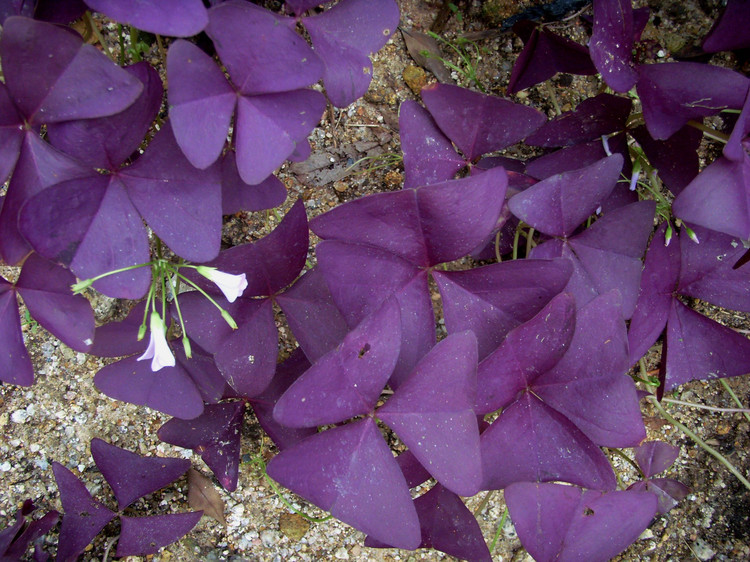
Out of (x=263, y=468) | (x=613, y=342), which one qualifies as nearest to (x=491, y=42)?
(x=613, y=342)

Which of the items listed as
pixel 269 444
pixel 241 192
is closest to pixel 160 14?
pixel 241 192

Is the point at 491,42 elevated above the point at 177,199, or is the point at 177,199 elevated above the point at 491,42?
the point at 491,42

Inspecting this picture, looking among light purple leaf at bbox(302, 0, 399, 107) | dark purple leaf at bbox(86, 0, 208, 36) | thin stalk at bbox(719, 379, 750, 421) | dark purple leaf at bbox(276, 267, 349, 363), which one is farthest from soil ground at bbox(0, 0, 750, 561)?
dark purple leaf at bbox(86, 0, 208, 36)

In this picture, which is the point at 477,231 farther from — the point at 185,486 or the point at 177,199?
the point at 185,486

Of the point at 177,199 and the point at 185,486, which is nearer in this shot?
the point at 177,199

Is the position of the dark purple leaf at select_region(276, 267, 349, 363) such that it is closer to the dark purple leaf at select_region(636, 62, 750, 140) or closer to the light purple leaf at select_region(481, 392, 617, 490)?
the light purple leaf at select_region(481, 392, 617, 490)

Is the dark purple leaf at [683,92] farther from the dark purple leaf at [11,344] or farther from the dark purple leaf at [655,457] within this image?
the dark purple leaf at [11,344]

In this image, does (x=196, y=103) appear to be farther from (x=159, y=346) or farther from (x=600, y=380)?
(x=600, y=380)
